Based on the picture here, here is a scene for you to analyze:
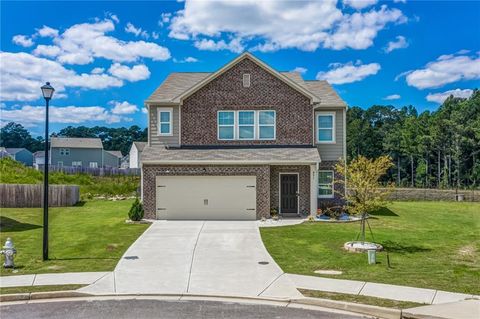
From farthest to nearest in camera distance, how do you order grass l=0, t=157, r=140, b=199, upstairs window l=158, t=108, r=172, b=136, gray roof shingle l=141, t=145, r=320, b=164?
grass l=0, t=157, r=140, b=199
upstairs window l=158, t=108, r=172, b=136
gray roof shingle l=141, t=145, r=320, b=164

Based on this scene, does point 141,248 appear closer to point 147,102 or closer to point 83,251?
point 83,251

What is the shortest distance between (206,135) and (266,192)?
4777 millimetres

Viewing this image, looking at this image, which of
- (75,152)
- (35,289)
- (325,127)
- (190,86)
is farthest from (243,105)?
(75,152)

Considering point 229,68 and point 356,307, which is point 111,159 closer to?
point 229,68

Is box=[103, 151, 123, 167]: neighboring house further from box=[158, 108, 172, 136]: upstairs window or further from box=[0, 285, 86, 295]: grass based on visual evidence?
box=[0, 285, 86, 295]: grass

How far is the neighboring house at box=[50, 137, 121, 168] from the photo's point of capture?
77062 mm

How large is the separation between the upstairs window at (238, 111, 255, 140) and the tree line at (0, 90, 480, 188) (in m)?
33.3

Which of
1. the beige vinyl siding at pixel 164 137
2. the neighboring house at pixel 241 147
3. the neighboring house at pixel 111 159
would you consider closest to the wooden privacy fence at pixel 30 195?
the beige vinyl siding at pixel 164 137

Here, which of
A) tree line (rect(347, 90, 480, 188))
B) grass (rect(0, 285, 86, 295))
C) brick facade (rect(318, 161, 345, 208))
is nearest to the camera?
grass (rect(0, 285, 86, 295))

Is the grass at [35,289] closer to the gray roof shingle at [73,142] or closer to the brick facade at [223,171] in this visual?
the brick facade at [223,171]

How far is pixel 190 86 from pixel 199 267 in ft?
53.1

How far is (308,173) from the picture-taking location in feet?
78.4

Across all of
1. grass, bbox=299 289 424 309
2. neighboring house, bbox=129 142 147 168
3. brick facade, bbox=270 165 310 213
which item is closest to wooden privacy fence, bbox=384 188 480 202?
brick facade, bbox=270 165 310 213

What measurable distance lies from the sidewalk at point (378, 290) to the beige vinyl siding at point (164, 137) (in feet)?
48.6
